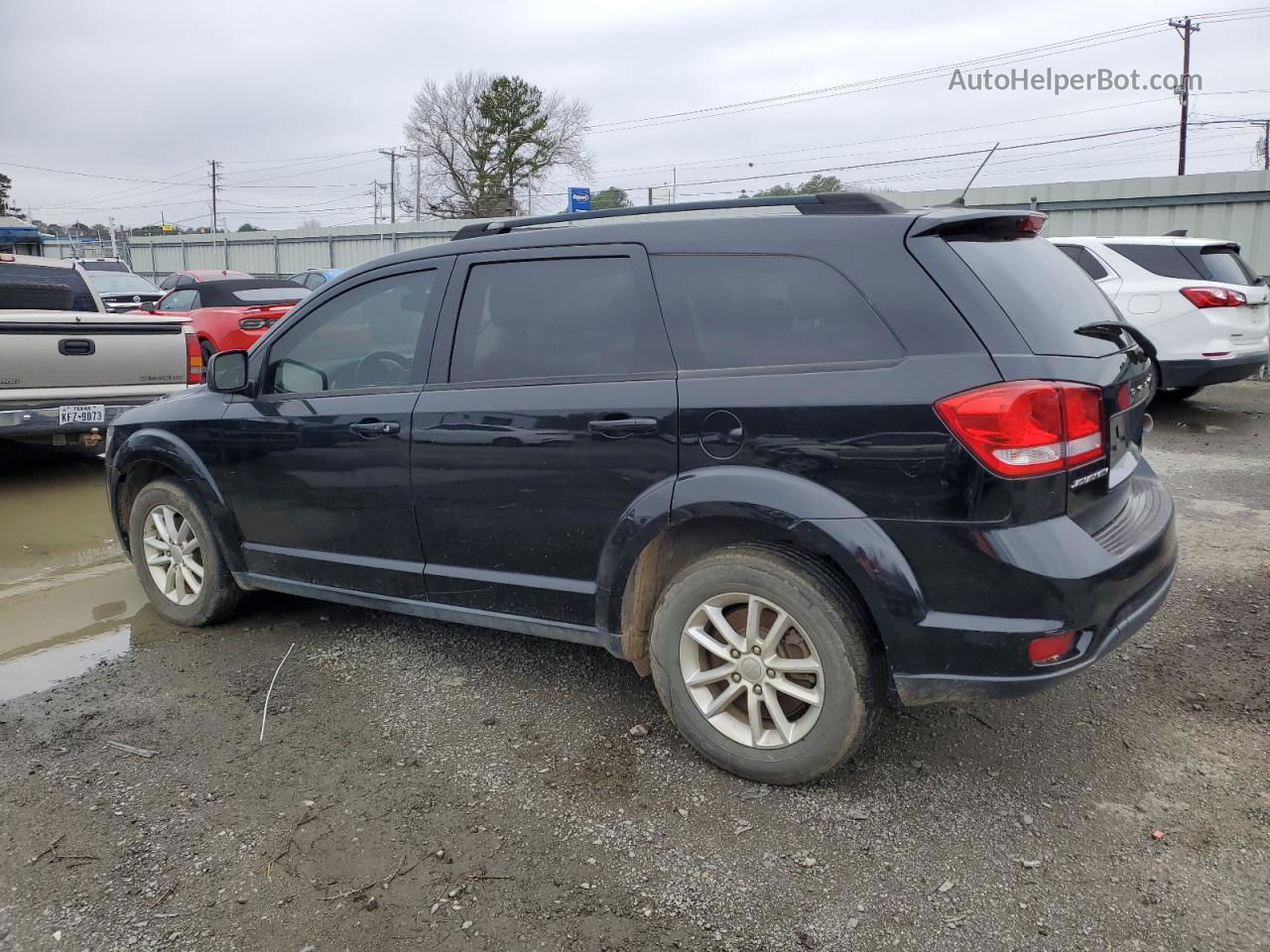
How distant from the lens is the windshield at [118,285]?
1852 cm

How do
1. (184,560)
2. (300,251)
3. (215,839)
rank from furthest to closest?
(300,251) → (184,560) → (215,839)

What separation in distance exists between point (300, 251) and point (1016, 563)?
41053mm

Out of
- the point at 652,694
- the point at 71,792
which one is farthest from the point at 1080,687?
the point at 71,792

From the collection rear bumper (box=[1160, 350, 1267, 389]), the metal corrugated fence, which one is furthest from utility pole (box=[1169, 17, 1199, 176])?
rear bumper (box=[1160, 350, 1267, 389])

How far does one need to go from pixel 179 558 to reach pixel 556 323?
2.44m

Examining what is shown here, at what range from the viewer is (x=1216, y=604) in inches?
181

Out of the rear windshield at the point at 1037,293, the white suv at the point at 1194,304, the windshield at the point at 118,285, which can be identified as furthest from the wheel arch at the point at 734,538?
the windshield at the point at 118,285

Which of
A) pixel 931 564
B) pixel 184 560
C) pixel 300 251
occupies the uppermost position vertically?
pixel 300 251

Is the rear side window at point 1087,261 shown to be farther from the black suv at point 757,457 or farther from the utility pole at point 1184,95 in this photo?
the utility pole at point 1184,95

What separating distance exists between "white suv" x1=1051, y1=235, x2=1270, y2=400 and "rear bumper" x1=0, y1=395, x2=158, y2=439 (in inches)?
329

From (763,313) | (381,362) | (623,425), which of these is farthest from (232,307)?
(763,313)

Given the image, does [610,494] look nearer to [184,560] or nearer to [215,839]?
[215,839]

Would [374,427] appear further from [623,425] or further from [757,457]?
[757,457]

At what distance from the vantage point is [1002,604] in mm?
2641
